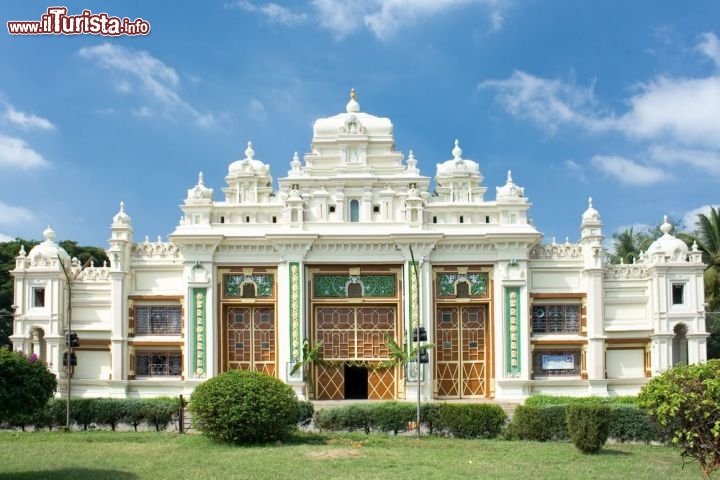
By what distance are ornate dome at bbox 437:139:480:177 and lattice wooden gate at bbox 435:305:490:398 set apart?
6377mm

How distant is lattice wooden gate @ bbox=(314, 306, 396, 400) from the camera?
A: 118ft

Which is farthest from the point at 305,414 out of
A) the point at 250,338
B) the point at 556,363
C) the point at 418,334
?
the point at 556,363

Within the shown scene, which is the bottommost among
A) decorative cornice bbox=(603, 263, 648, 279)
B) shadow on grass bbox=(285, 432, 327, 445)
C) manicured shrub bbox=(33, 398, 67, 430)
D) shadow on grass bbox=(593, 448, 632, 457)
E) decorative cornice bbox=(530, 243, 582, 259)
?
shadow on grass bbox=(593, 448, 632, 457)

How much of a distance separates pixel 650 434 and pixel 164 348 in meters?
19.6

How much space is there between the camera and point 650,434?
2538 centimetres

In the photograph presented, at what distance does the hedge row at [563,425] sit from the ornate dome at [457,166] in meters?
15.5

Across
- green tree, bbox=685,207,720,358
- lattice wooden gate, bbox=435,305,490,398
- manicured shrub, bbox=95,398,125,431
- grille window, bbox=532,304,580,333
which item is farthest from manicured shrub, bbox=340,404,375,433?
green tree, bbox=685,207,720,358

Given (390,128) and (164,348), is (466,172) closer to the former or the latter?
(390,128)

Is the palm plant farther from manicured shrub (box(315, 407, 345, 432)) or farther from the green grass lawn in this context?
the green grass lawn

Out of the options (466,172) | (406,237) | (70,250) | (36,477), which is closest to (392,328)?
(406,237)

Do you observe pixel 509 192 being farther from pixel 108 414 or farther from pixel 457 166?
pixel 108 414

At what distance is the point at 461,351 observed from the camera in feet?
118

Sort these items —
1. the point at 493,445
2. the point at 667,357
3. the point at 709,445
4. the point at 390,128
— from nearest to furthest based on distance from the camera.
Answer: the point at 709,445, the point at 493,445, the point at 667,357, the point at 390,128

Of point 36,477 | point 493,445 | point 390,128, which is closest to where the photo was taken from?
point 36,477
